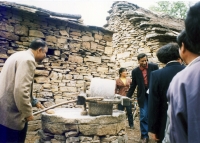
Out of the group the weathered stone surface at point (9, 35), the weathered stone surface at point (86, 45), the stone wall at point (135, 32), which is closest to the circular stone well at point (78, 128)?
A: the weathered stone surface at point (9, 35)

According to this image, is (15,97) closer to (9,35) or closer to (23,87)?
(23,87)

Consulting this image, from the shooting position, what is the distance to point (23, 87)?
225 centimetres

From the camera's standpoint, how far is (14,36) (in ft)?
14.4

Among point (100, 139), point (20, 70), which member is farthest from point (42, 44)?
point (100, 139)

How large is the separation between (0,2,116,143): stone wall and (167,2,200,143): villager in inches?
143

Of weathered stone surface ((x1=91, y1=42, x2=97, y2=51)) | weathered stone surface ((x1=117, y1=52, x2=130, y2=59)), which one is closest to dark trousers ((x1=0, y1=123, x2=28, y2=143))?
weathered stone surface ((x1=91, y1=42, x2=97, y2=51))

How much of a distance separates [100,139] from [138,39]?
5323 mm

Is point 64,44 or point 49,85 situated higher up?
point 64,44

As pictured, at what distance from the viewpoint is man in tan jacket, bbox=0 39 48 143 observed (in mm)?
2256

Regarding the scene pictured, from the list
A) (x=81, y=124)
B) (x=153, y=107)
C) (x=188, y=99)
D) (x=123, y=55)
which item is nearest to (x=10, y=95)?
(x=81, y=124)

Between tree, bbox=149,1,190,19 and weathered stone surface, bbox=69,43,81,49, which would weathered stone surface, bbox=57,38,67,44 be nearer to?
weathered stone surface, bbox=69,43,81,49

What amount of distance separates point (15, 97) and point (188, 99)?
2.05 metres

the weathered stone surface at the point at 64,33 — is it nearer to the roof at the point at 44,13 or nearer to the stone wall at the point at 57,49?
the stone wall at the point at 57,49

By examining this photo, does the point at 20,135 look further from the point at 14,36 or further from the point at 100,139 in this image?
the point at 14,36
